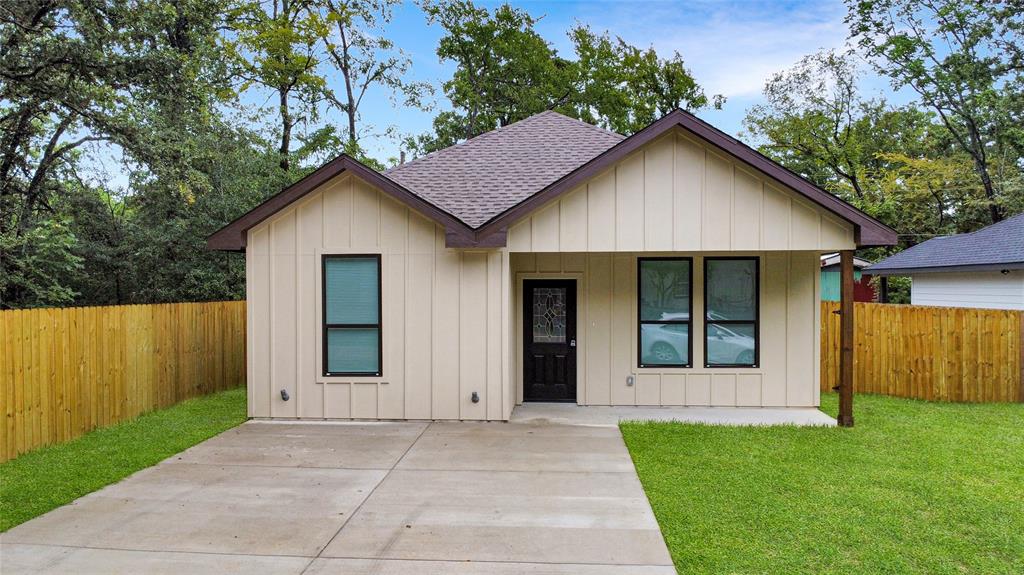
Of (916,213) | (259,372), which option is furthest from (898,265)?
(259,372)

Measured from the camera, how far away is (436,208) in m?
8.09

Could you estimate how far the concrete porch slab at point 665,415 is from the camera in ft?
27.7

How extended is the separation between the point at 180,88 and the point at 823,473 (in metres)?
12.5

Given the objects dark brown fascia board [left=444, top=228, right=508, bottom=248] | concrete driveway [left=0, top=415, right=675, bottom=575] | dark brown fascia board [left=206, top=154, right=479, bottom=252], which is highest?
dark brown fascia board [left=206, top=154, right=479, bottom=252]

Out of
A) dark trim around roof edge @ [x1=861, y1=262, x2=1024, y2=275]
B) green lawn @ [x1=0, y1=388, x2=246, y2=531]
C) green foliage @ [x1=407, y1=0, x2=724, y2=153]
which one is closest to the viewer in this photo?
green lawn @ [x1=0, y1=388, x2=246, y2=531]

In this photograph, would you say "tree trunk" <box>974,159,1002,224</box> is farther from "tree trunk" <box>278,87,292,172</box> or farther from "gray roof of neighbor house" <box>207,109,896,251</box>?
"tree trunk" <box>278,87,292,172</box>

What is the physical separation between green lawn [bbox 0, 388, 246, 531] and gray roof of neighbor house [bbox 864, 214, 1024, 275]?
13.9 meters

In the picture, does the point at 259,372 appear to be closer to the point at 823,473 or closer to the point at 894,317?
the point at 823,473

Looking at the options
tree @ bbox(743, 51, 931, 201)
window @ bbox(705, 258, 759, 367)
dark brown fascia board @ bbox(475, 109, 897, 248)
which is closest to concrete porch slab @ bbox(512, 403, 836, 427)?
window @ bbox(705, 258, 759, 367)

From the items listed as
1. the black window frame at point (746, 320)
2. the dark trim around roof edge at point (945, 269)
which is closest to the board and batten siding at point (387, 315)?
the black window frame at point (746, 320)

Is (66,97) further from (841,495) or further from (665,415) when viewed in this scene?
(841,495)

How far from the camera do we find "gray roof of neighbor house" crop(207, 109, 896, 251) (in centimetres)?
779

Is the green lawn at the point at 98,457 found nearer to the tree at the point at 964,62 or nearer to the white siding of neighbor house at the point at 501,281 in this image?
the white siding of neighbor house at the point at 501,281

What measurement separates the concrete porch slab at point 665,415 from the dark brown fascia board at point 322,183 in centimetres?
286
